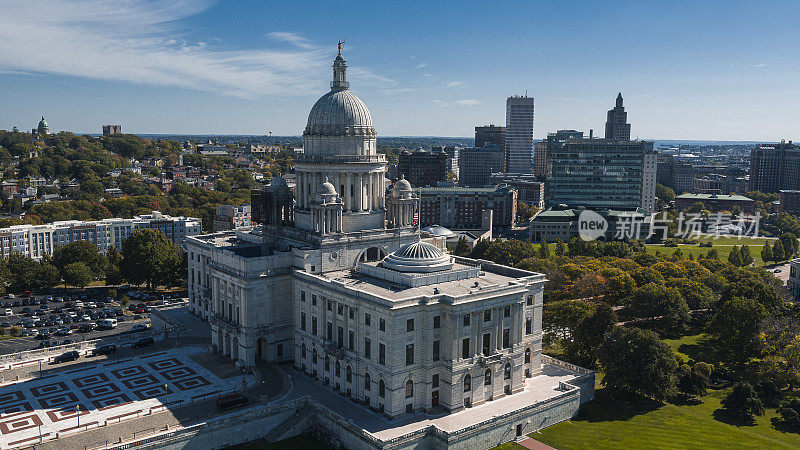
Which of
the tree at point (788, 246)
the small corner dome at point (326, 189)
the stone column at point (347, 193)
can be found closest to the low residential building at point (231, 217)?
the stone column at point (347, 193)

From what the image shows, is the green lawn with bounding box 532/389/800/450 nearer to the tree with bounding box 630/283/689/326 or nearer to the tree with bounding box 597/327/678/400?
the tree with bounding box 597/327/678/400

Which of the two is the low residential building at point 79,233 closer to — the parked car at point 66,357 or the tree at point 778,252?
the parked car at point 66,357

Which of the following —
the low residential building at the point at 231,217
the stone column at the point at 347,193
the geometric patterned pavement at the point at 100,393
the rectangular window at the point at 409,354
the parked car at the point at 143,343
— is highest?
the stone column at the point at 347,193

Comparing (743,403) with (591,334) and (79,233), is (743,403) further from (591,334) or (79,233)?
(79,233)

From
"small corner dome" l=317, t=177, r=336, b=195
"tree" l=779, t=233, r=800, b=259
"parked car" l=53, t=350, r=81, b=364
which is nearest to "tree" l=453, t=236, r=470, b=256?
"small corner dome" l=317, t=177, r=336, b=195

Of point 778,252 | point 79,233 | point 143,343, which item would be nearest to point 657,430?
point 143,343

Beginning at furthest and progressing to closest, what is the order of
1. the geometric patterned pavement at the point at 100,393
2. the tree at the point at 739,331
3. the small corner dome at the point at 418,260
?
1. the tree at the point at 739,331
2. the small corner dome at the point at 418,260
3. the geometric patterned pavement at the point at 100,393
